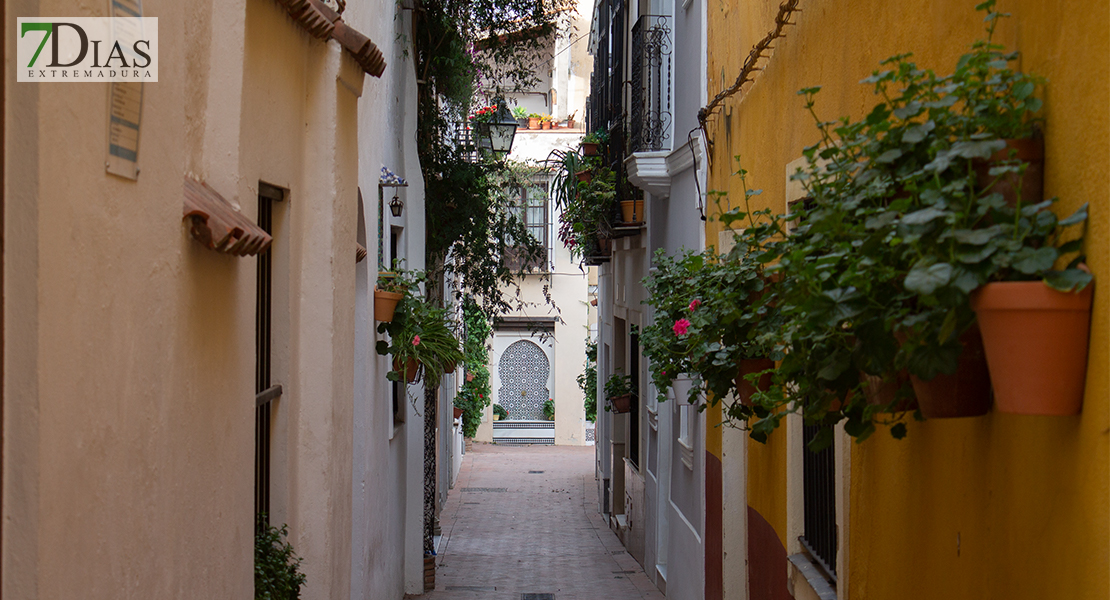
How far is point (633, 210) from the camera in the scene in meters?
12.1

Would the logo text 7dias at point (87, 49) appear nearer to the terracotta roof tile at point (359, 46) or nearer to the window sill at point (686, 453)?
the terracotta roof tile at point (359, 46)

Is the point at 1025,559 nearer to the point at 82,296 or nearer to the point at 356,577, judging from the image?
the point at 82,296

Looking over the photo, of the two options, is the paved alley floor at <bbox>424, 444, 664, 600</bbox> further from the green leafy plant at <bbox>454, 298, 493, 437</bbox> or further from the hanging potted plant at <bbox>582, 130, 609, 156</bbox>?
the hanging potted plant at <bbox>582, 130, 609, 156</bbox>

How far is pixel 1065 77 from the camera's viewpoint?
2.11m

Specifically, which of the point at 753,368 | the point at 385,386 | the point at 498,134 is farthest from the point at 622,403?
the point at 753,368

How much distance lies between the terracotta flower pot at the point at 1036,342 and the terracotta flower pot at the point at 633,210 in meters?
10.2

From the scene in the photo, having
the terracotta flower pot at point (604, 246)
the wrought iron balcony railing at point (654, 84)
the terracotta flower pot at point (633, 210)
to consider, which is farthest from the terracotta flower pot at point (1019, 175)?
the terracotta flower pot at point (604, 246)

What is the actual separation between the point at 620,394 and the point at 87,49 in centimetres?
1195

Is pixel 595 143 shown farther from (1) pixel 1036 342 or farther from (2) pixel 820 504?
(1) pixel 1036 342

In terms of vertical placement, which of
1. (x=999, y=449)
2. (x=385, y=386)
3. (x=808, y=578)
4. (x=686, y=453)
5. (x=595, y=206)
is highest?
(x=595, y=206)

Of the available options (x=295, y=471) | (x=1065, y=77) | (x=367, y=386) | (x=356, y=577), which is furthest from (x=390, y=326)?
(x=1065, y=77)

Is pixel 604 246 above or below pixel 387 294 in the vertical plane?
above

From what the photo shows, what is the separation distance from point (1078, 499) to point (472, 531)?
13384mm

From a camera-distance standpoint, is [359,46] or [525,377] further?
[525,377]
